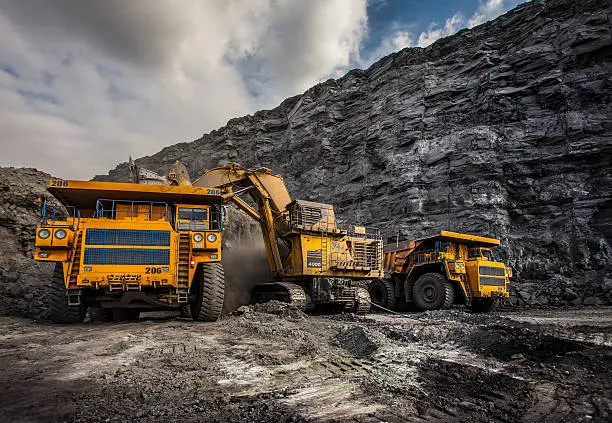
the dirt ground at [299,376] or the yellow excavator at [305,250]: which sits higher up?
the yellow excavator at [305,250]

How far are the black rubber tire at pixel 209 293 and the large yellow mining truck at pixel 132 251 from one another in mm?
21

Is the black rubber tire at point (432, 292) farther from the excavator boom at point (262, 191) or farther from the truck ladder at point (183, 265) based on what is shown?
the truck ladder at point (183, 265)

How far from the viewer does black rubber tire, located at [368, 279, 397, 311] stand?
16891 millimetres

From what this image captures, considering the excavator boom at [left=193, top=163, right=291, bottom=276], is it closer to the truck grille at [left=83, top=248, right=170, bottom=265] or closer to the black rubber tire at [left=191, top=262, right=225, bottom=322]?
the black rubber tire at [left=191, top=262, right=225, bottom=322]

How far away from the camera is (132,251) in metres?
7.79

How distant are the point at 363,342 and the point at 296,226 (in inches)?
256

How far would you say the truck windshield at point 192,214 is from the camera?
880 cm

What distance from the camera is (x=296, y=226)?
12344 millimetres

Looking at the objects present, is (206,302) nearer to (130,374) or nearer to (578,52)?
(130,374)

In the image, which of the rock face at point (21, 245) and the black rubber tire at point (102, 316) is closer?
the black rubber tire at point (102, 316)

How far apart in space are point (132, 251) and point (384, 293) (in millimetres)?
11926

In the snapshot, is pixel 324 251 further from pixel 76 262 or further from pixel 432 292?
pixel 76 262

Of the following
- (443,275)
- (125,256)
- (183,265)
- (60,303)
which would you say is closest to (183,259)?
(183,265)

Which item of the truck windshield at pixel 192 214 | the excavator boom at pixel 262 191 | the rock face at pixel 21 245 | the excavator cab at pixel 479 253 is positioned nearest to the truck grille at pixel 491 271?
the excavator cab at pixel 479 253
